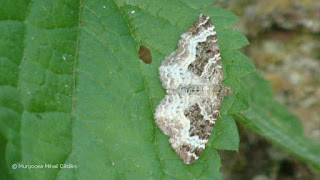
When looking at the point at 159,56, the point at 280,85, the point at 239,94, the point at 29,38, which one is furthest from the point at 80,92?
the point at 280,85

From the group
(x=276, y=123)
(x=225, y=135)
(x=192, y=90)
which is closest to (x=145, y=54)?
(x=192, y=90)

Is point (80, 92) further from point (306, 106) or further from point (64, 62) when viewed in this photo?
point (306, 106)

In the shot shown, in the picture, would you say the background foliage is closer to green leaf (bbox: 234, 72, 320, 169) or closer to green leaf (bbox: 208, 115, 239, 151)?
Result: green leaf (bbox: 208, 115, 239, 151)

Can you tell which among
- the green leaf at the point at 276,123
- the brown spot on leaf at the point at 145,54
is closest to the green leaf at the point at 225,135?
the green leaf at the point at 276,123

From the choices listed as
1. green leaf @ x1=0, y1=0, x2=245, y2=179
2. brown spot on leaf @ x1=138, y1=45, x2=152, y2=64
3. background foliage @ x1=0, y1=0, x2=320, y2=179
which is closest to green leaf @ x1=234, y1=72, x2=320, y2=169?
background foliage @ x1=0, y1=0, x2=320, y2=179

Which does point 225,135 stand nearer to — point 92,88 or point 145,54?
point 145,54

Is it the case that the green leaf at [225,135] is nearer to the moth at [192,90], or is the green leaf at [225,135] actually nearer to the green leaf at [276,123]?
the moth at [192,90]
